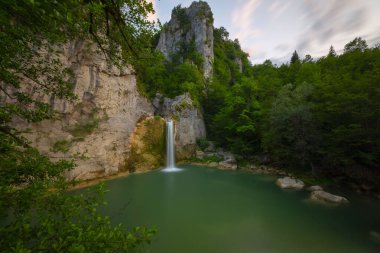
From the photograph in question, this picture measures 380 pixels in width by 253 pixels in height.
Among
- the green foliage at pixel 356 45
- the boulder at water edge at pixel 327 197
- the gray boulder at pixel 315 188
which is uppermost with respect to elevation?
the green foliage at pixel 356 45

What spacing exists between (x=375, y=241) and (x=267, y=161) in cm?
1221

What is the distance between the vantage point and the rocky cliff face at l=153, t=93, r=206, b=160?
23688 millimetres

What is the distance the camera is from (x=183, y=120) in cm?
2438

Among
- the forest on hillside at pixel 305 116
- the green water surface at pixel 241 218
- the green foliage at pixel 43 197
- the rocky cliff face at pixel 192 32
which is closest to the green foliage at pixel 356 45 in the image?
the forest on hillside at pixel 305 116

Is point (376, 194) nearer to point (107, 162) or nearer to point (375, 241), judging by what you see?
point (375, 241)

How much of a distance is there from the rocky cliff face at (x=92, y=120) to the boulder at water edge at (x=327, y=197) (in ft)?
46.3

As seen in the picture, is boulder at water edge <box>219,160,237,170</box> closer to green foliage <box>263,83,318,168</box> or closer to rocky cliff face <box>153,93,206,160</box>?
green foliage <box>263,83,318,168</box>

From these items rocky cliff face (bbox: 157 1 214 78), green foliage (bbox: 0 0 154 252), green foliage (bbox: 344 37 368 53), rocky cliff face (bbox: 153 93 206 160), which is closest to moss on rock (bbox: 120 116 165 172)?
rocky cliff face (bbox: 153 93 206 160)

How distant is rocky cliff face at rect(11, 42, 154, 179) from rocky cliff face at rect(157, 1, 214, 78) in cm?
2031

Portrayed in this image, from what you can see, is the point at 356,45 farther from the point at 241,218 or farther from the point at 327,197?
the point at 241,218

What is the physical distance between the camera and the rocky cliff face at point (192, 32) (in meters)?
35.8

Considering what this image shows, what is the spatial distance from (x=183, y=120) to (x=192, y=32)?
22548 millimetres

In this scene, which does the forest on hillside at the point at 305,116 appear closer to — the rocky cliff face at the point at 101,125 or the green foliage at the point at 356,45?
the green foliage at the point at 356,45

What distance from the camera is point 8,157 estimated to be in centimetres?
295
